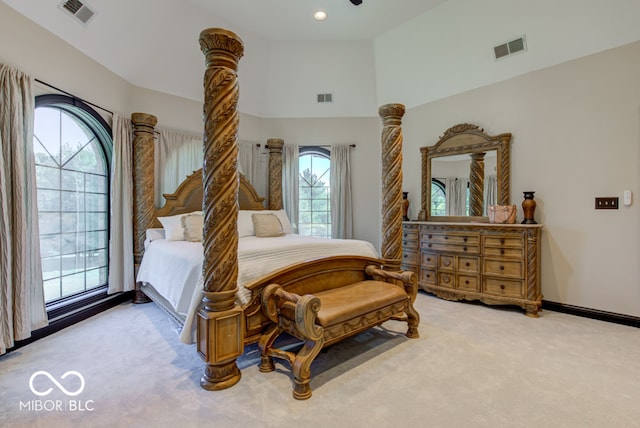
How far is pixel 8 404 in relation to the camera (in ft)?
5.87

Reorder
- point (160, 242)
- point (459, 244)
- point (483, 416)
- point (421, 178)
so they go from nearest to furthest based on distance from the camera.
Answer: point (483, 416), point (160, 242), point (459, 244), point (421, 178)

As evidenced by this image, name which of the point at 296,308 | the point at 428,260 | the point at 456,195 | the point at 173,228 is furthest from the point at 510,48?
the point at 173,228

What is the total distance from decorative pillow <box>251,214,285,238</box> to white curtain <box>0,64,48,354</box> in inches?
84.0

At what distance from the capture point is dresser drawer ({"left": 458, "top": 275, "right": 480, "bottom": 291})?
3668 millimetres

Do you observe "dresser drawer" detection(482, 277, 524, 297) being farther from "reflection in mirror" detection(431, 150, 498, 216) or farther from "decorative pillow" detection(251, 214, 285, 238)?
"decorative pillow" detection(251, 214, 285, 238)

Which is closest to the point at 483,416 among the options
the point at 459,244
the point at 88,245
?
the point at 459,244

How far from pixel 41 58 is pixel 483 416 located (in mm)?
4417

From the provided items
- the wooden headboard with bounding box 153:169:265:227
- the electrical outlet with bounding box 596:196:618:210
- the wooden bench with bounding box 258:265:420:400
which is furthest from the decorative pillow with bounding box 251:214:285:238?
the electrical outlet with bounding box 596:196:618:210

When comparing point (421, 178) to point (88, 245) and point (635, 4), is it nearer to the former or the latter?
point (635, 4)

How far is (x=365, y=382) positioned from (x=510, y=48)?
4.01 metres

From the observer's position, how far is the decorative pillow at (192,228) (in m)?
3.42

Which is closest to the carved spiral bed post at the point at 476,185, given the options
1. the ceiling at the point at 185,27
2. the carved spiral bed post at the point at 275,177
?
the ceiling at the point at 185,27

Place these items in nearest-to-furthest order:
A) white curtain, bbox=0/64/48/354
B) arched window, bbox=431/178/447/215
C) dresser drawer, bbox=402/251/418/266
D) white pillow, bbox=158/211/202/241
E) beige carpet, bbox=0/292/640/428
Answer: beige carpet, bbox=0/292/640/428 → white curtain, bbox=0/64/48/354 → white pillow, bbox=158/211/202/241 → dresser drawer, bbox=402/251/418/266 → arched window, bbox=431/178/447/215

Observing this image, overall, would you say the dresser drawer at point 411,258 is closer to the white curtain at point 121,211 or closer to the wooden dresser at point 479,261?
the wooden dresser at point 479,261
